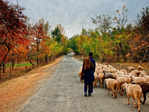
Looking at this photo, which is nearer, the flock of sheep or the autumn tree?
the flock of sheep

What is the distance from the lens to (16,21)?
32.0ft

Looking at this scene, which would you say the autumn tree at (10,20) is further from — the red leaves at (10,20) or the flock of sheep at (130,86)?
the flock of sheep at (130,86)

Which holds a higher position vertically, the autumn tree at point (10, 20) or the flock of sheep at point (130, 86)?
the autumn tree at point (10, 20)

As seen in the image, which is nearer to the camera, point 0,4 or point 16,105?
point 16,105

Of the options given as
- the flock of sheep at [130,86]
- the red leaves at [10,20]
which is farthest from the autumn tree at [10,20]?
the flock of sheep at [130,86]

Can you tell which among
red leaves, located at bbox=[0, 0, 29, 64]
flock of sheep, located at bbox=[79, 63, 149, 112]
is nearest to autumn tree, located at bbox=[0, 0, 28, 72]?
red leaves, located at bbox=[0, 0, 29, 64]

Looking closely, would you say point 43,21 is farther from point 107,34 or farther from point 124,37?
point 124,37

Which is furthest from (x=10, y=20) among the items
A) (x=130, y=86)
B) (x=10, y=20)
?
(x=130, y=86)

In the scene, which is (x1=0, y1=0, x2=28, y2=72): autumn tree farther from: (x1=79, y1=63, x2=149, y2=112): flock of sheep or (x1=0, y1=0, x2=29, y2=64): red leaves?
(x1=79, y1=63, x2=149, y2=112): flock of sheep

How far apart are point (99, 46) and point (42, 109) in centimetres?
2821

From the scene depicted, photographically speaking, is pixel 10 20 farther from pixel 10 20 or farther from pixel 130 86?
pixel 130 86

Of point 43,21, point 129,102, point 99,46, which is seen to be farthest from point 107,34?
point 129,102

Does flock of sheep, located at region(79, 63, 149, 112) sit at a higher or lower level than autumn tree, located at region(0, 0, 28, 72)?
lower

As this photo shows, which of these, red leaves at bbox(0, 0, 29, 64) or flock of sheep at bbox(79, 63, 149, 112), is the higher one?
red leaves at bbox(0, 0, 29, 64)
